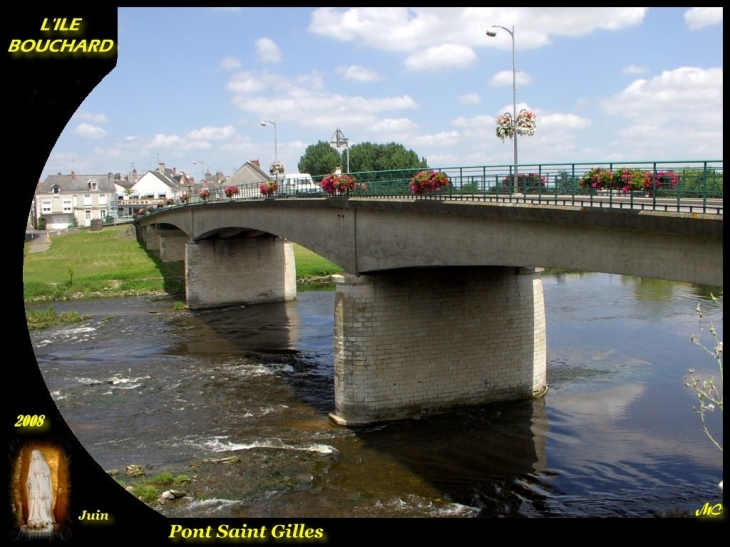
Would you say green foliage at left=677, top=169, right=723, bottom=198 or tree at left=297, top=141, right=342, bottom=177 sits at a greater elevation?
tree at left=297, top=141, right=342, bottom=177

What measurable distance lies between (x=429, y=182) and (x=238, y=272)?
3014 centimetres

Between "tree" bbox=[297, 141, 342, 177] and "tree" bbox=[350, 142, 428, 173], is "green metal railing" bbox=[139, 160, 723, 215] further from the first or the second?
"tree" bbox=[297, 141, 342, 177]

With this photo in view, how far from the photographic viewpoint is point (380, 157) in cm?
10375

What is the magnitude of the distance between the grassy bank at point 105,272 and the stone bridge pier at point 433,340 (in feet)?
114

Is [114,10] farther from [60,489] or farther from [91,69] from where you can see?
[60,489]

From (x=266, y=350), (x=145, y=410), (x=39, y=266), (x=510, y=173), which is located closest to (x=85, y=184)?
(x=39, y=266)

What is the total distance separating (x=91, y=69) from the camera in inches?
431

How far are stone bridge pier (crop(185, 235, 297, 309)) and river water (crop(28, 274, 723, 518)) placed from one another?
11.3m

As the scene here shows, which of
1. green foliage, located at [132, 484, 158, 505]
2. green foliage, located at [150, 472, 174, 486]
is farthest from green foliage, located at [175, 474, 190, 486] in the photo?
green foliage, located at [132, 484, 158, 505]

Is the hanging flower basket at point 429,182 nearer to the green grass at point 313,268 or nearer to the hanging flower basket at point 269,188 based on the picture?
the hanging flower basket at point 269,188

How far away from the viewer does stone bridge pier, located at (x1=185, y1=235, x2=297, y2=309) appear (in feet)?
158

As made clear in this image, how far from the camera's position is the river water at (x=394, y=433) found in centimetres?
1738

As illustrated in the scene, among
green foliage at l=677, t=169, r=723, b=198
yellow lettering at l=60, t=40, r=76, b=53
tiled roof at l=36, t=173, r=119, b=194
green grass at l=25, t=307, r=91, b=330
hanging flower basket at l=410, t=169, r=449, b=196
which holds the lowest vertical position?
green grass at l=25, t=307, r=91, b=330

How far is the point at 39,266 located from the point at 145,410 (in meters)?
43.0
